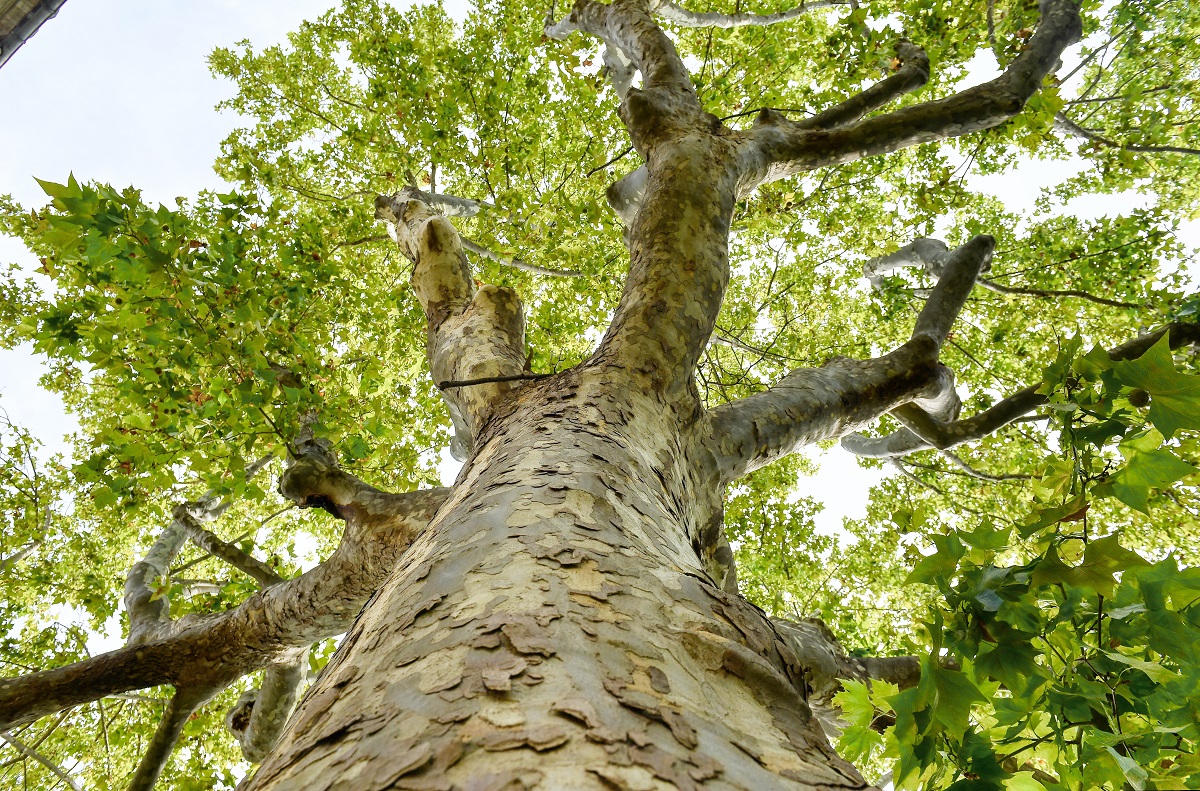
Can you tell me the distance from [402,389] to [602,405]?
6182 mm

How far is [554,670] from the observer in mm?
736

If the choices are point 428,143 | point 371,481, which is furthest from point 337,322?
point 428,143

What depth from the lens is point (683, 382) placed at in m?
2.39

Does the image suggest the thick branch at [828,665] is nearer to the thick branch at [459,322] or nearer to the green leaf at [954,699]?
the green leaf at [954,699]

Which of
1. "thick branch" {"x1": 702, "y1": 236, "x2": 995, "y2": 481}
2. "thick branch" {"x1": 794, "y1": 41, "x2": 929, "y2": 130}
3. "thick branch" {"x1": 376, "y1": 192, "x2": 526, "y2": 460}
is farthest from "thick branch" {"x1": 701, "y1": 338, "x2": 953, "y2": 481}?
"thick branch" {"x1": 794, "y1": 41, "x2": 929, "y2": 130}

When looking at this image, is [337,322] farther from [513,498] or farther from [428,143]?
[513,498]

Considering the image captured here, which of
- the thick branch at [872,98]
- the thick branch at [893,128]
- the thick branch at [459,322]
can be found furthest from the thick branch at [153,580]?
the thick branch at [872,98]

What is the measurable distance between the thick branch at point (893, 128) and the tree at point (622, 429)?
0.11 ft

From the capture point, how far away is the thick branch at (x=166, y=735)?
3.32 m

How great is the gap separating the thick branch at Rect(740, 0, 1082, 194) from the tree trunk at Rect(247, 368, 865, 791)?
3.06 m

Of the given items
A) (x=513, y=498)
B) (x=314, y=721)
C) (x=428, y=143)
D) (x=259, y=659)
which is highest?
(x=428, y=143)

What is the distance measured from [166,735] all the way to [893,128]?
5914 millimetres

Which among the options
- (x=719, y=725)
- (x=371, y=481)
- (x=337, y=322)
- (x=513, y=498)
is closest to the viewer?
A: (x=719, y=725)

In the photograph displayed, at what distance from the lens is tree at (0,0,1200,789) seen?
33.9 inches
